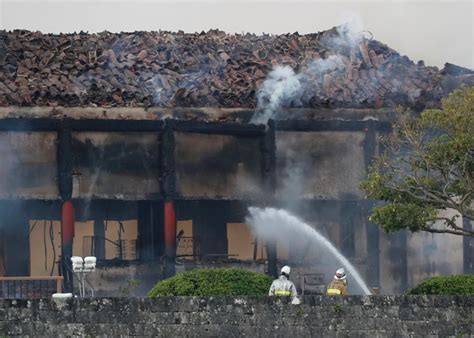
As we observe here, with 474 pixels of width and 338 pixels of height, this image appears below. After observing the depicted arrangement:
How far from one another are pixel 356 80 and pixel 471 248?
749cm

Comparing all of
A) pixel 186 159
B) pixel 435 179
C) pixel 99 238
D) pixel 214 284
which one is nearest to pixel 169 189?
pixel 186 159

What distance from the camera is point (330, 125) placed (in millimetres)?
52031

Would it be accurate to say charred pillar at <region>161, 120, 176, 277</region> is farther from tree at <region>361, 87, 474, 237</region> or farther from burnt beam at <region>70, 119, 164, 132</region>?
tree at <region>361, 87, 474, 237</region>

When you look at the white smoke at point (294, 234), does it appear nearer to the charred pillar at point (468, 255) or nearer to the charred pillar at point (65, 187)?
the charred pillar at point (468, 255)

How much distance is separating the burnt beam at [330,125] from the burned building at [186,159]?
48 millimetres

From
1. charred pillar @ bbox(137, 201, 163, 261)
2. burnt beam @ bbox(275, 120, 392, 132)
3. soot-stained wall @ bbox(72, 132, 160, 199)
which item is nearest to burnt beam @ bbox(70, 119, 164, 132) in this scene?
soot-stained wall @ bbox(72, 132, 160, 199)

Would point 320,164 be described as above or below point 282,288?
above

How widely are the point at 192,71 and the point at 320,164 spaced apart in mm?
6299

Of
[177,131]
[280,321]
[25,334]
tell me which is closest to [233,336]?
[280,321]

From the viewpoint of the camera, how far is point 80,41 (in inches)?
2216

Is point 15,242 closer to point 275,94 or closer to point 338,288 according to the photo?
point 275,94

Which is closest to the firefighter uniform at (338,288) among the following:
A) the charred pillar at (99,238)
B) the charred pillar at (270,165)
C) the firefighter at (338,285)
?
the firefighter at (338,285)

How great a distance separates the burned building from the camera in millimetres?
50438

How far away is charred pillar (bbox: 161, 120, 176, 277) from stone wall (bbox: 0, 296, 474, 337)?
19927 mm
